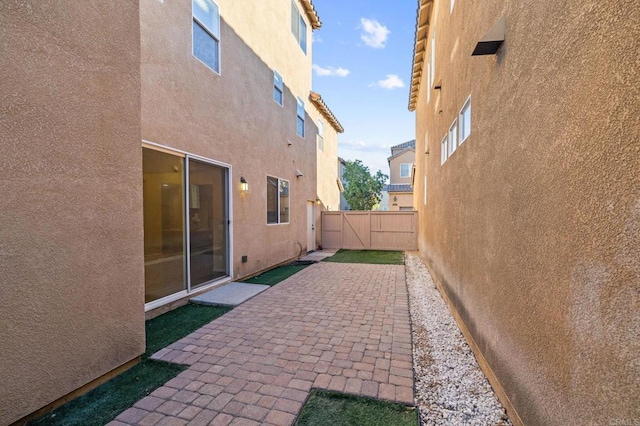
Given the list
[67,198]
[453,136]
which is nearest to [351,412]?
[67,198]

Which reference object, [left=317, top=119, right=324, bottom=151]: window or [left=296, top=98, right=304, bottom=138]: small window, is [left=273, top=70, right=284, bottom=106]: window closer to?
[left=296, top=98, right=304, bottom=138]: small window

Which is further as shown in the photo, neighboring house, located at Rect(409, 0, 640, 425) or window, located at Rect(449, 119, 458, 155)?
window, located at Rect(449, 119, 458, 155)

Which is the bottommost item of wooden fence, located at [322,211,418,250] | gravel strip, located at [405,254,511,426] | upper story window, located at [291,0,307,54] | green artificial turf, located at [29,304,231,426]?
gravel strip, located at [405,254,511,426]

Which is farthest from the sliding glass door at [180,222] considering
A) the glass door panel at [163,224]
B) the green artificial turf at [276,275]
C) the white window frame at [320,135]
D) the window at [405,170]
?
the window at [405,170]

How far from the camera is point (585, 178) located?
155 centimetres

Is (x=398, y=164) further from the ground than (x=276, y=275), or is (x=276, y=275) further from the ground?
(x=398, y=164)

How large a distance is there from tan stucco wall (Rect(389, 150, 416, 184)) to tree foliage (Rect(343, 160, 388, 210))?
999 cm

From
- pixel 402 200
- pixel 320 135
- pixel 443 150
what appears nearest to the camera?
pixel 443 150

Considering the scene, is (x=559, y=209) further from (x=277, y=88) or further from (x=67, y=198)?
(x=277, y=88)

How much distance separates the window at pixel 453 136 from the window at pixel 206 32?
4.80 m

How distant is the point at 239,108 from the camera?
712 cm

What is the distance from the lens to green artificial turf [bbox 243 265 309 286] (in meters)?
7.31

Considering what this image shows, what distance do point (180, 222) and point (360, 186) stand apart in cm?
1642

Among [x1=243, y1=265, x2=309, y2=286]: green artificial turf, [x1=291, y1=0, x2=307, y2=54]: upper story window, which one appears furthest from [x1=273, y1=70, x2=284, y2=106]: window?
[x1=243, y1=265, x2=309, y2=286]: green artificial turf
